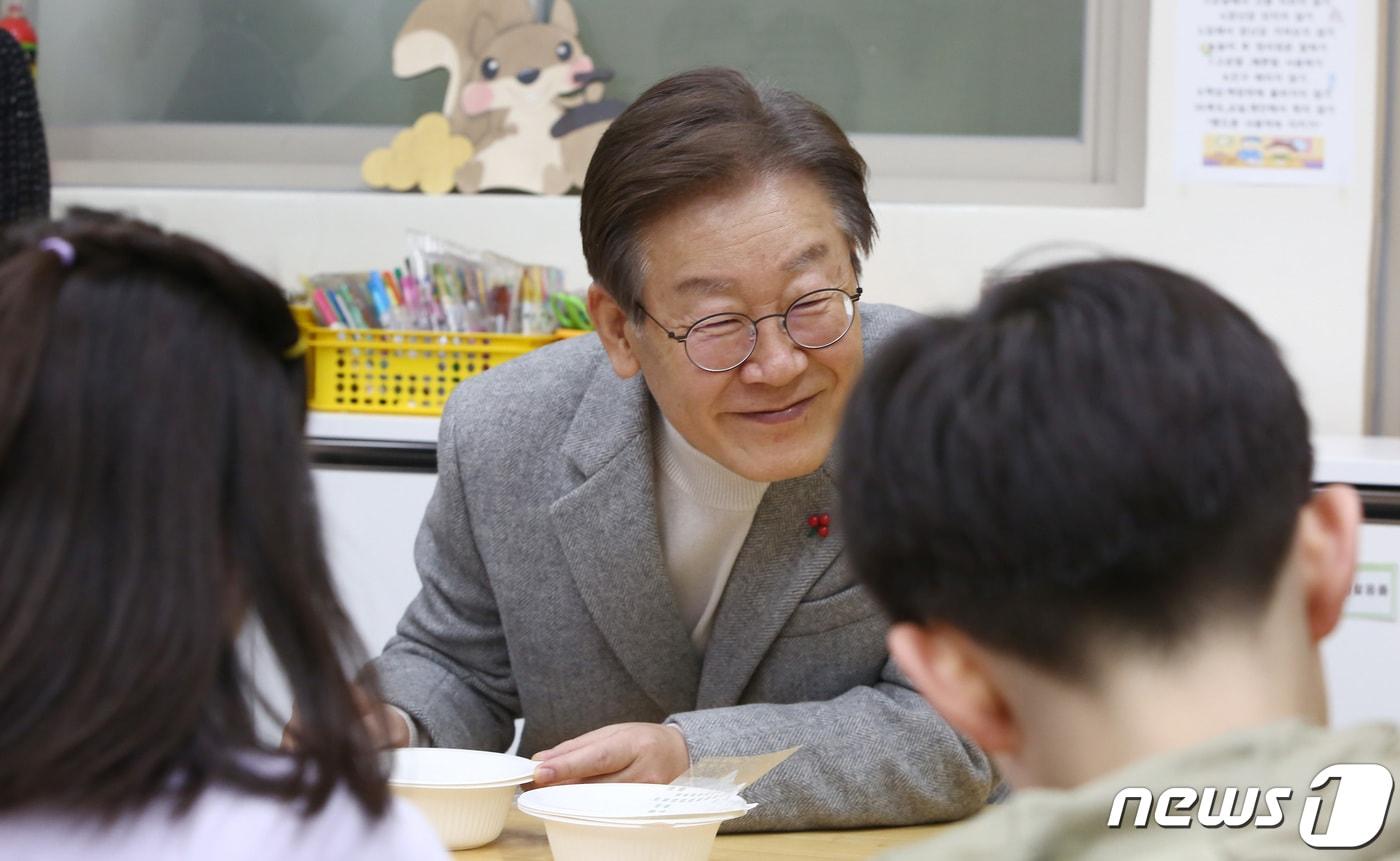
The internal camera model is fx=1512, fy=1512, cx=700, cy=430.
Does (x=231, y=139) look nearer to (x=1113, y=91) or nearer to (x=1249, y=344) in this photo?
(x=1113, y=91)

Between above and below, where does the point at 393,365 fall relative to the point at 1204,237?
below

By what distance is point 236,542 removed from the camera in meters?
0.72

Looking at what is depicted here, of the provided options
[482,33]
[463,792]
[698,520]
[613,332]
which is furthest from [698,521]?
[482,33]

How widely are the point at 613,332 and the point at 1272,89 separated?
1.30 m

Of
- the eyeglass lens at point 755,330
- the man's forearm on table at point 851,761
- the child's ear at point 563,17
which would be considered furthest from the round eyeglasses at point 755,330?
the child's ear at point 563,17

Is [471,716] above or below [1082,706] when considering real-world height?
below

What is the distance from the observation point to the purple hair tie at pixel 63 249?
72 cm

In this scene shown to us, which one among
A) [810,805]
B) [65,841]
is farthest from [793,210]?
[65,841]

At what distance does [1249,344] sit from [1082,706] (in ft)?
0.61

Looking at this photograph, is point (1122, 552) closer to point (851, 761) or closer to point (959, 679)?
point (959, 679)

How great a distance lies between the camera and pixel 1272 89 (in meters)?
2.34

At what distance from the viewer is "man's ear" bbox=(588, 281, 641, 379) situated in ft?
5.19

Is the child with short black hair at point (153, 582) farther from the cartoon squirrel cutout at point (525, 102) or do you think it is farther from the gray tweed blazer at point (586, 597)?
the cartoon squirrel cutout at point (525, 102)

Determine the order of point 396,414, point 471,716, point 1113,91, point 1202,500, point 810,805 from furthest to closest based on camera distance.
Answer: point 1113,91 < point 396,414 < point 471,716 < point 810,805 < point 1202,500
